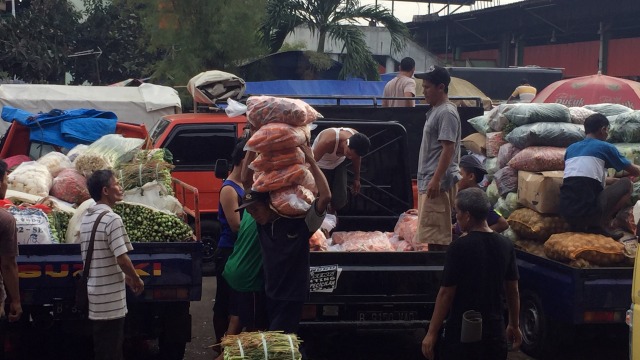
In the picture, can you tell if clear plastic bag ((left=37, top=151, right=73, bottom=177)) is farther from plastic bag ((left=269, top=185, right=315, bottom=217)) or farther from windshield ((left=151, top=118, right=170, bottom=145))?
plastic bag ((left=269, top=185, right=315, bottom=217))

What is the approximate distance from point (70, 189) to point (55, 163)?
67cm

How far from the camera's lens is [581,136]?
27.7 ft

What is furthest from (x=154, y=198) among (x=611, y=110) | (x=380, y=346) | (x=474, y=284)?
(x=611, y=110)

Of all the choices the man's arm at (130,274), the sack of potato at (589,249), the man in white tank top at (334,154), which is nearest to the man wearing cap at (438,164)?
the man in white tank top at (334,154)

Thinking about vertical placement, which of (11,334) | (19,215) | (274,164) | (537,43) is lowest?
(11,334)

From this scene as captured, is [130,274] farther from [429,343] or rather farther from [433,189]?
[433,189]

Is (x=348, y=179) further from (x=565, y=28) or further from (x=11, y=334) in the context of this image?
(x=565, y=28)

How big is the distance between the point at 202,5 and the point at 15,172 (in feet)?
41.5

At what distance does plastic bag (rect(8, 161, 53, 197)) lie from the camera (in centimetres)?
727

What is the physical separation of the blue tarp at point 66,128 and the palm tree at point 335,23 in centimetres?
1198

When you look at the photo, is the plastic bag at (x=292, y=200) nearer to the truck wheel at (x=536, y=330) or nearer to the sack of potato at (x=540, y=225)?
the truck wheel at (x=536, y=330)

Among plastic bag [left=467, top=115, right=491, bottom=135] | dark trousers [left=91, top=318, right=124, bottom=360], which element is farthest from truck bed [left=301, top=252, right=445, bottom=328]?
plastic bag [left=467, top=115, right=491, bottom=135]

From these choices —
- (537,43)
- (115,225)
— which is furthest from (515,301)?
(537,43)

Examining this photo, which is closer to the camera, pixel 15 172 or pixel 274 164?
pixel 274 164
